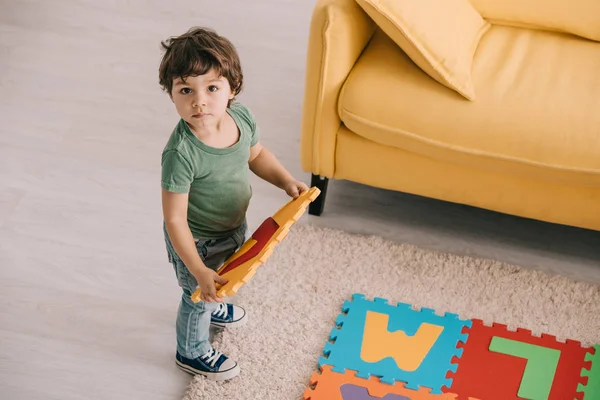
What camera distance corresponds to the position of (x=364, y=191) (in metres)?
2.51

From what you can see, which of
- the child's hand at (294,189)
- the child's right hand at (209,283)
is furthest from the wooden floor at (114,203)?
the child's hand at (294,189)

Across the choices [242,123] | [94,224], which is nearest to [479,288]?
[242,123]

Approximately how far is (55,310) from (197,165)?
0.74 m

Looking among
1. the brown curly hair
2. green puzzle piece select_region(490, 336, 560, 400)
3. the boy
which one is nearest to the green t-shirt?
the boy

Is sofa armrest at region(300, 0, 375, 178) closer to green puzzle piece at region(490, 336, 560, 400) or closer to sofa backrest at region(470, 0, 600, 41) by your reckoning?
sofa backrest at region(470, 0, 600, 41)

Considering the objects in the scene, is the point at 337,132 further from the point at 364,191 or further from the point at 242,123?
the point at 242,123

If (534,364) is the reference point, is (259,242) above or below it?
above

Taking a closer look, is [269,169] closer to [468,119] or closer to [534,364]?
[468,119]

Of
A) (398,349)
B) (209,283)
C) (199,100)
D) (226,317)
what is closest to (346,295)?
(398,349)

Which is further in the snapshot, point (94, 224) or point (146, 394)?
point (94, 224)

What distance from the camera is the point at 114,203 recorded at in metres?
2.43

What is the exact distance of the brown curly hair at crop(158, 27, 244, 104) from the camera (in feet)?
5.04

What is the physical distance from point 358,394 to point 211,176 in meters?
0.65

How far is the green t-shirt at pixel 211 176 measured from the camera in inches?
62.6
